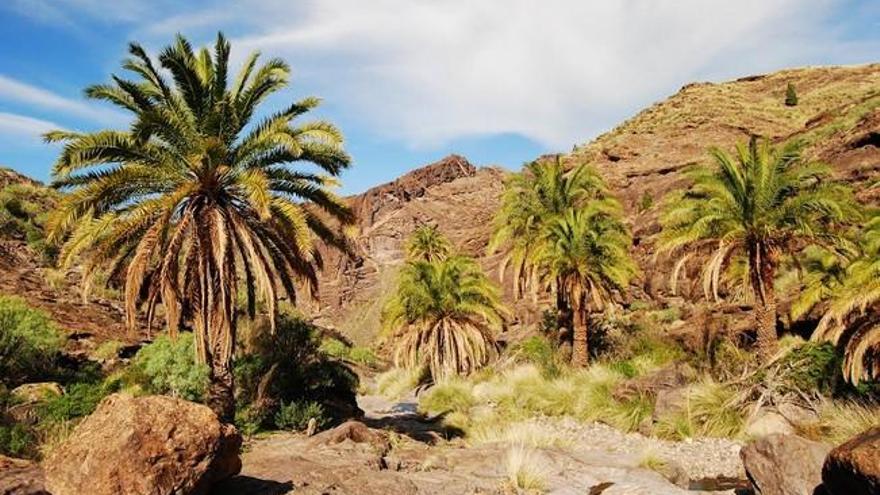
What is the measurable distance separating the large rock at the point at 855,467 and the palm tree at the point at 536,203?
19.2m

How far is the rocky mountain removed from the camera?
28.3 m

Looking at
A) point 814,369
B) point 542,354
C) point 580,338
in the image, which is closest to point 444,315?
point 542,354

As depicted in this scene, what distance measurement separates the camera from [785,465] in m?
8.97

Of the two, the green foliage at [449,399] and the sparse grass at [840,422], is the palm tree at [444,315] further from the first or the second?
the sparse grass at [840,422]

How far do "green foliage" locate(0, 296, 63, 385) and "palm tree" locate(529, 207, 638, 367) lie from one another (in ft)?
52.7

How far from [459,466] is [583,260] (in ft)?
41.8

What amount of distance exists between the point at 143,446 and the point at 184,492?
0.75m

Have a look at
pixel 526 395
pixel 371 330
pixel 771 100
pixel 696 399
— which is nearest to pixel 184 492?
pixel 696 399

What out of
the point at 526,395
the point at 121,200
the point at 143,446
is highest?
the point at 121,200

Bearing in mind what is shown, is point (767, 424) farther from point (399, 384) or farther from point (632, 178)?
point (632, 178)

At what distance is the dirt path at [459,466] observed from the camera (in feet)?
31.0

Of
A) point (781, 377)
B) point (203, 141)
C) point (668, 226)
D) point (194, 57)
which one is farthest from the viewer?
point (668, 226)

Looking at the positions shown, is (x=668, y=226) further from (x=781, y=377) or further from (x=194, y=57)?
(x=194, y=57)

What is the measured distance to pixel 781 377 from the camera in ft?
50.5
